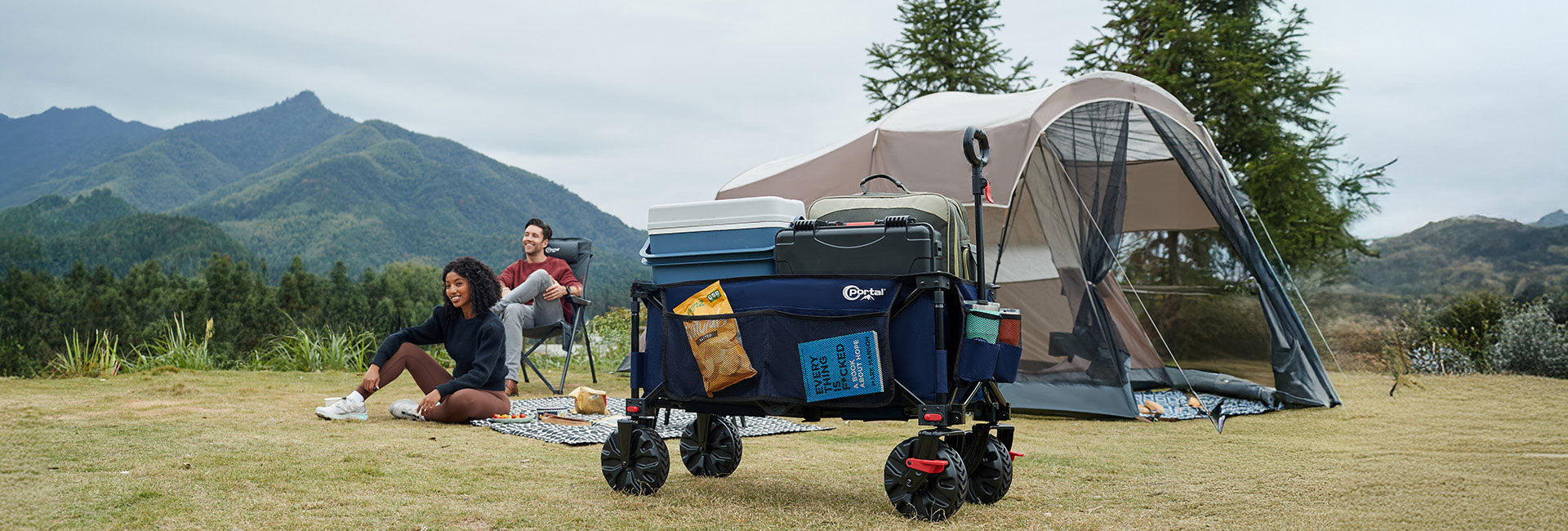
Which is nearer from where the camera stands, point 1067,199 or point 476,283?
point 476,283

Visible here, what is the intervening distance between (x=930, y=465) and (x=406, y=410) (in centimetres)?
277

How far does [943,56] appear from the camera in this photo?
39.9 ft

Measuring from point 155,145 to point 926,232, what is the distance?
7524cm

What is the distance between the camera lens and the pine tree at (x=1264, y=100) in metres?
9.71

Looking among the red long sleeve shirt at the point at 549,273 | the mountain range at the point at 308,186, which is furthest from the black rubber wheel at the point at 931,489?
the mountain range at the point at 308,186

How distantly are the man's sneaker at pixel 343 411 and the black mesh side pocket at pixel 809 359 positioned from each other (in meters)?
2.27

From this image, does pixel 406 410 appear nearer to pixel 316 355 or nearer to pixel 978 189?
pixel 978 189

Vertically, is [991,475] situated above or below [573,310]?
below

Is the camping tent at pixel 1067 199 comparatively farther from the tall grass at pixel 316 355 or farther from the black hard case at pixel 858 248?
the tall grass at pixel 316 355

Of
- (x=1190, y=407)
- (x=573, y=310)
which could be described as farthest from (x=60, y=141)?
(x=1190, y=407)

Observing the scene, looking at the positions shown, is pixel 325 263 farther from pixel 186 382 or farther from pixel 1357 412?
pixel 1357 412

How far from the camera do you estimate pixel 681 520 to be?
2191 millimetres

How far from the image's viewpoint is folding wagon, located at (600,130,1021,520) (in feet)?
7.40

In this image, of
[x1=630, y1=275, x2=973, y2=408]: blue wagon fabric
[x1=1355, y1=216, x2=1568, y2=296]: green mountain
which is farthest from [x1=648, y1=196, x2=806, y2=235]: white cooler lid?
[x1=1355, y1=216, x2=1568, y2=296]: green mountain
